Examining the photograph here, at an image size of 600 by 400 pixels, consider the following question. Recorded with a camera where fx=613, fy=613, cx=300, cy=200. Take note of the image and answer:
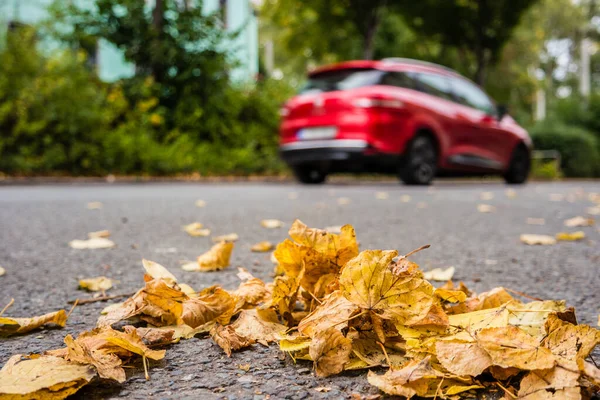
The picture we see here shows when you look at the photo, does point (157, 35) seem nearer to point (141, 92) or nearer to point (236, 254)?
point (141, 92)

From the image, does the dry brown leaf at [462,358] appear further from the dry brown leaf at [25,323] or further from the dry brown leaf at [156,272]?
the dry brown leaf at [25,323]

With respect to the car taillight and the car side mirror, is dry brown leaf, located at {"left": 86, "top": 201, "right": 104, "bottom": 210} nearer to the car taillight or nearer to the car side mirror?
the car taillight

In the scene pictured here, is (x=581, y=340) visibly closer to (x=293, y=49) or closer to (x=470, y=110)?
(x=470, y=110)

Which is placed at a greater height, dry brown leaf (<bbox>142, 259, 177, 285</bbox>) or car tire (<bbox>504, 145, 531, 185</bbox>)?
car tire (<bbox>504, 145, 531, 185</bbox>)

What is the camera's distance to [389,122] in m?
7.61

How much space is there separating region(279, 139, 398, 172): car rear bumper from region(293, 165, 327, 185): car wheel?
86 cm

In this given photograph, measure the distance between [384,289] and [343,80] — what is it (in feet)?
23.1

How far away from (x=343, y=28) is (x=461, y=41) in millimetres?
3511

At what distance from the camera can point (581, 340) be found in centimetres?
104

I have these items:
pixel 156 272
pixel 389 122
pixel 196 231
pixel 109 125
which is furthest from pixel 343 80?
pixel 156 272

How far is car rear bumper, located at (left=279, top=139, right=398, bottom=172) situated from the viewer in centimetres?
761

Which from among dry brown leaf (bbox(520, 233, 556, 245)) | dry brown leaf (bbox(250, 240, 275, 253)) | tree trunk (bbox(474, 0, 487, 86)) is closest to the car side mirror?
dry brown leaf (bbox(520, 233, 556, 245))

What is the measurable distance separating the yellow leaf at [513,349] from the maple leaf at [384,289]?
0.50 ft

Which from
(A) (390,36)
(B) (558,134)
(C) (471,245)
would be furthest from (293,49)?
(C) (471,245)
